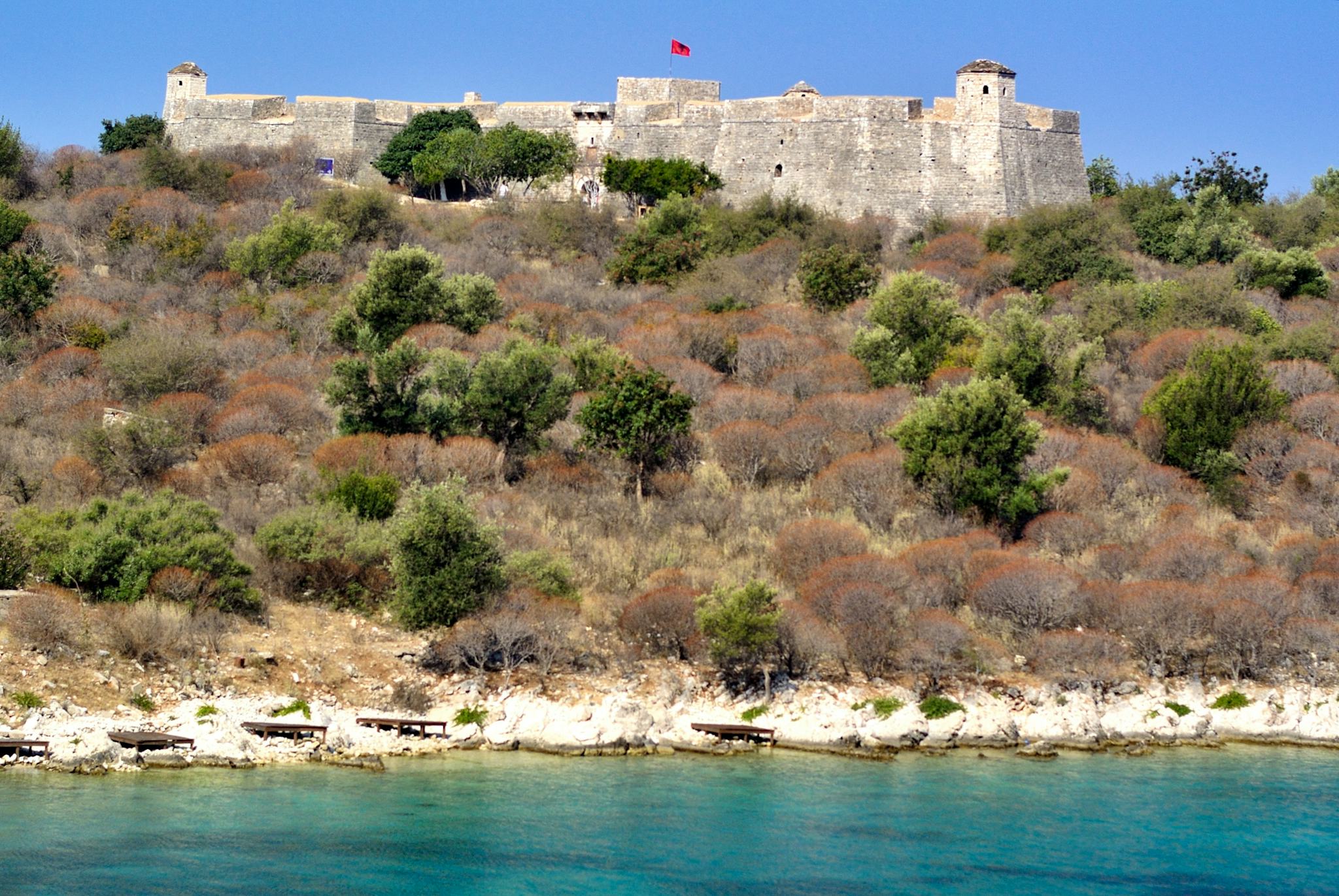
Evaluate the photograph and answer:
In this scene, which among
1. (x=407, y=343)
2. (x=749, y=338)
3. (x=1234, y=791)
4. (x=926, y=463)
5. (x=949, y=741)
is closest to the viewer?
(x=1234, y=791)

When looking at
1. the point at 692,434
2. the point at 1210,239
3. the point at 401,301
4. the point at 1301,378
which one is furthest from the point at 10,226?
the point at 1210,239

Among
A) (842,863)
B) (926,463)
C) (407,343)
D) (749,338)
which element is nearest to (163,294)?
(407,343)

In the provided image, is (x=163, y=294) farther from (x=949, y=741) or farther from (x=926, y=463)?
(x=949, y=741)

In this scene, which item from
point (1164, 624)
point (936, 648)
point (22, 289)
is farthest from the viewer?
point (22, 289)

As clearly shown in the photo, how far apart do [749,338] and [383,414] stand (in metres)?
9.66

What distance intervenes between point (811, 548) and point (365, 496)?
24.0ft

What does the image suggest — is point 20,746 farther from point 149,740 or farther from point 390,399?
point 390,399

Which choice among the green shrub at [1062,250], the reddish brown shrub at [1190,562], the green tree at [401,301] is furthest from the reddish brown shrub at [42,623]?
the green shrub at [1062,250]

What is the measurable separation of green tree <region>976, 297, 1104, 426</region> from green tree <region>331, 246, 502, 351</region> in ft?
37.2

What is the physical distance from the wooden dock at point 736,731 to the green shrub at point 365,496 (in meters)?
7.41

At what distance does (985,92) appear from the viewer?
4512cm

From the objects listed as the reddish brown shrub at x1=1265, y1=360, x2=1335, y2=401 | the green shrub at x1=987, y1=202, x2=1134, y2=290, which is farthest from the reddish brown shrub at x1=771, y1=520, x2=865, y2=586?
the green shrub at x1=987, y1=202, x2=1134, y2=290

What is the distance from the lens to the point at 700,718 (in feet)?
70.2

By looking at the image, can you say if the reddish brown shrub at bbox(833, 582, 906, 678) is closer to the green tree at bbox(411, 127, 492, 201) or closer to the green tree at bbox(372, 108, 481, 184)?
the green tree at bbox(411, 127, 492, 201)
